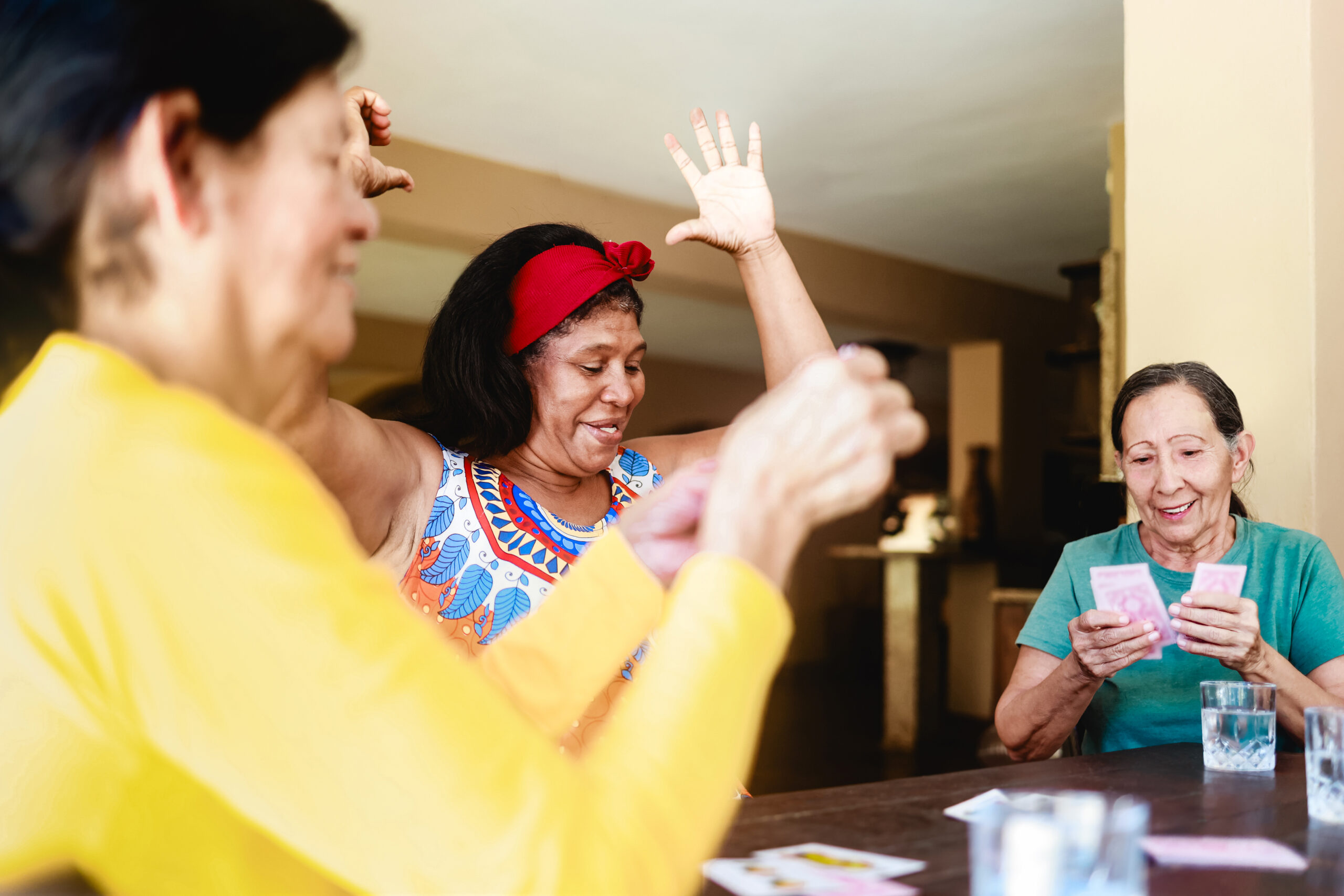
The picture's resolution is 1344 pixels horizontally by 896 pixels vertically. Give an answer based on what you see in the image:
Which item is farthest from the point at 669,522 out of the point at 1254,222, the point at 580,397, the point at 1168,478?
the point at 1254,222

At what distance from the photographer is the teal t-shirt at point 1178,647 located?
1852mm

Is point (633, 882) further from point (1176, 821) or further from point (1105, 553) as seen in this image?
point (1105, 553)

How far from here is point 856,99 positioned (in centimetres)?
425

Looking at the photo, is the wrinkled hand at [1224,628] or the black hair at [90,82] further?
the wrinkled hand at [1224,628]

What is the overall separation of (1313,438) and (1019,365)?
5760 mm

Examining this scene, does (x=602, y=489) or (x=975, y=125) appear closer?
(x=602, y=489)

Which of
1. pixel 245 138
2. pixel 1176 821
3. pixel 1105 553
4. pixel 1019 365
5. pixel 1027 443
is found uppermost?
pixel 1019 365

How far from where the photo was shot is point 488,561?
162 cm

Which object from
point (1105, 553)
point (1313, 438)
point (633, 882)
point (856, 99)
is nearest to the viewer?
point (633, 882)

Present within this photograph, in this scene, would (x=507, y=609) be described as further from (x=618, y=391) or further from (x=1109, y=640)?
(x=1109, y=640)

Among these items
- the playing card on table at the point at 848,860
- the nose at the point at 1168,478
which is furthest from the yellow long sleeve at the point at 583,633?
the nose at the point at 1168,478

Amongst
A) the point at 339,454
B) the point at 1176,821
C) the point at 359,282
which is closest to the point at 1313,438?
the point at 1176,821

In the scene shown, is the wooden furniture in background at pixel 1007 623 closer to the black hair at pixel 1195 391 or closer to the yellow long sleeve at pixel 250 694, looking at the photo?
the black hair at pixel 1195 391

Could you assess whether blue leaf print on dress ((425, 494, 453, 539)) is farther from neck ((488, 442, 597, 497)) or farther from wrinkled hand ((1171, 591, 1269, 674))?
wrinkled hand ((1171, 591, 1269, 674))
